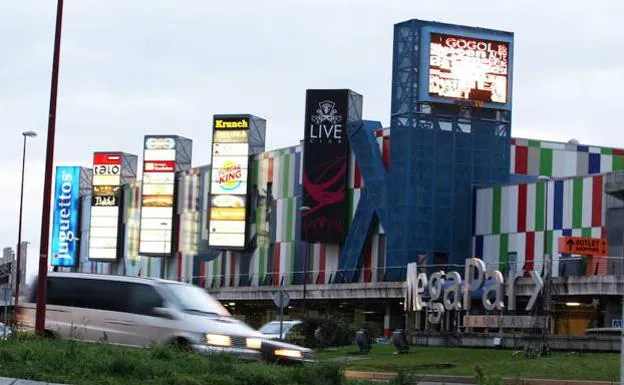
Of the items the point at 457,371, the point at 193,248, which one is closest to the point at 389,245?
the point at 193,248

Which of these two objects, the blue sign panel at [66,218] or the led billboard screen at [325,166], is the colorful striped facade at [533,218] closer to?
the led billboard screen at [325,166]

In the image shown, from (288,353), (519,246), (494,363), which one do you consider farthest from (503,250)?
(288,353)

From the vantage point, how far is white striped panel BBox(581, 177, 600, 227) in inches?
2771

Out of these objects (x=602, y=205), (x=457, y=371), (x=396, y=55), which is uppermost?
(x=396, y=55)

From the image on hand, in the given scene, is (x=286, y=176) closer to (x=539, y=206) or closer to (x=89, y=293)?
(x=539, y=206)

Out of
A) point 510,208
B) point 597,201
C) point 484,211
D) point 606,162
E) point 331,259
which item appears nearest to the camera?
point 597,201

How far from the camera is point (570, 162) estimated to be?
285ft

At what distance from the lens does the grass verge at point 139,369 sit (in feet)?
59.6

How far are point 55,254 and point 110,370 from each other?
106200 mm

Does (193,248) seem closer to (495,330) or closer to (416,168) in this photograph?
(416,168)

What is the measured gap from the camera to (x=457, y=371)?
121ft

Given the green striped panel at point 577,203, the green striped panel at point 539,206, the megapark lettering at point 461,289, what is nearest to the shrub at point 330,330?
the megapark lettering at point 461,289

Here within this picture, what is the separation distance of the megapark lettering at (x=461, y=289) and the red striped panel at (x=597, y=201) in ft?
19.1

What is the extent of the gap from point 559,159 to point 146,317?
61.5m
